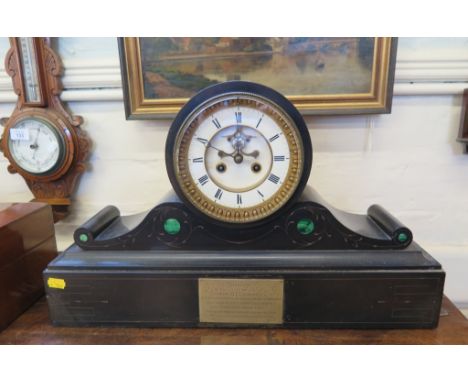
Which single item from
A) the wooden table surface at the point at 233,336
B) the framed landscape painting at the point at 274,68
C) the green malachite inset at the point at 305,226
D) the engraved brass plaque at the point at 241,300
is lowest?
→ the wooden table surface at the point at 233,336

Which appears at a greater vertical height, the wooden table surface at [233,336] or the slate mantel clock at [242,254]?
the slate mantel clock at [242,254]

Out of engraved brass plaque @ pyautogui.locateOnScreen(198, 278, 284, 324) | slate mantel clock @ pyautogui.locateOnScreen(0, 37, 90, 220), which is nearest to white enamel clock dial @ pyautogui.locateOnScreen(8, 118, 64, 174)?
slate mantel clock @ pyautogui.locateOnScreen(0, 37, 90, 220)

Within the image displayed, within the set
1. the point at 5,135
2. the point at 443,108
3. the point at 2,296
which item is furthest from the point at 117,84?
the point at 443,108

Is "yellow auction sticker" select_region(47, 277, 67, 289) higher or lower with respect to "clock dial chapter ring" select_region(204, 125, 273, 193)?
lower

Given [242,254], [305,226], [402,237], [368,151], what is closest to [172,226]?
[242,254]

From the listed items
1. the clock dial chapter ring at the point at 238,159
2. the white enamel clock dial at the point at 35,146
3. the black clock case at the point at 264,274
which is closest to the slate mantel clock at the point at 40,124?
the white enamel clock dial at the point at 35,146

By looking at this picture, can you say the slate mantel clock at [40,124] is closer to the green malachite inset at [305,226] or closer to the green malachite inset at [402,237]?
the green malachite inset at [305,226]

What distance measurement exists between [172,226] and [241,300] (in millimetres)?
176

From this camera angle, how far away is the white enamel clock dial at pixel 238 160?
21.4 inches

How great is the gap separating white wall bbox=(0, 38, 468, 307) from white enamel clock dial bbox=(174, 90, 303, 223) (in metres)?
0.28

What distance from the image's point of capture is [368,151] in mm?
812

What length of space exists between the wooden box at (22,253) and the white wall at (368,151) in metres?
0.18

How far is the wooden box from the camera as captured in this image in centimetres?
59

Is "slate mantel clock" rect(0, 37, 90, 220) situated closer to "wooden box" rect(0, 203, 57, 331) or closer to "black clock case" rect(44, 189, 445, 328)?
"wooden box" rect(0, 203, 57, 331)
